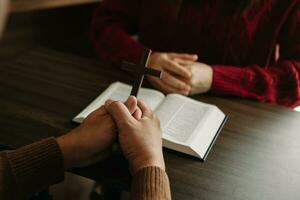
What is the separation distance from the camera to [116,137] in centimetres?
102

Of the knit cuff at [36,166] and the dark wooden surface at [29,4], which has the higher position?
the knit cuff at [36,166]

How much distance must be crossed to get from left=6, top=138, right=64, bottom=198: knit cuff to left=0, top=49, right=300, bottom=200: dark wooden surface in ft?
0.21

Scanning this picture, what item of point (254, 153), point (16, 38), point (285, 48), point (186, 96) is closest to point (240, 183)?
point (254, 153)

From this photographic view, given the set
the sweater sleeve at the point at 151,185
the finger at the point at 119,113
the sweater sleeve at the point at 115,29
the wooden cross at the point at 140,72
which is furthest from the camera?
the sweater sleeve at the point at 115,29

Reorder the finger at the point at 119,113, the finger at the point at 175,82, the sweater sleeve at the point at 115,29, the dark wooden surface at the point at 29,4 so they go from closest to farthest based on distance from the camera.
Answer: the finger at the point at 119,113, the finger at the point at 175,82, the sweater sleeve at the point at 115,29, the dark wooden surface at the point at 29,4

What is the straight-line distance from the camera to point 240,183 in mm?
976

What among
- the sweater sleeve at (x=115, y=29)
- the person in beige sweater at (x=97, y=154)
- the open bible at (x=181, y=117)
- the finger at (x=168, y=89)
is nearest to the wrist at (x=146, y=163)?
the person in beige sweater at (x=97, y=154)

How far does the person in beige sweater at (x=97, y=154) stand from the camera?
2.98ft

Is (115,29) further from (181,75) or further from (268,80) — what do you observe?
(268,80)

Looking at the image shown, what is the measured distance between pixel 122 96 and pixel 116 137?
238 millimetres

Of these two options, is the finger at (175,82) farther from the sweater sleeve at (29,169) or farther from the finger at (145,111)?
the sweater sleeve at (29,169)

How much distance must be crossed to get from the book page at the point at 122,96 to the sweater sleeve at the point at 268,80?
0.20m

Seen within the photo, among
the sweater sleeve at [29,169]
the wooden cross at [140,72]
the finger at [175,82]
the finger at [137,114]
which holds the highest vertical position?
the wooden cross at [140,72]

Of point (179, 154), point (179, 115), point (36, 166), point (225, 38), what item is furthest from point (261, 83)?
point (36, 166)
